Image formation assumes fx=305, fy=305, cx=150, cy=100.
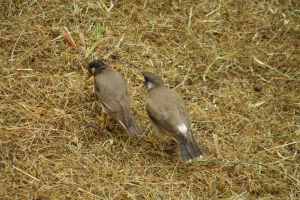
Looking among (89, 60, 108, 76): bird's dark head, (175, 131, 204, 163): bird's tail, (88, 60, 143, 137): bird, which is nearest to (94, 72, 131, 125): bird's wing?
(88, 60, 143, 137): bird

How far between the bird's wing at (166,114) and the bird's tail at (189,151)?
0.08 meters

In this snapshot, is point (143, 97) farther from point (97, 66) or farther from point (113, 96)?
point (97, 66)

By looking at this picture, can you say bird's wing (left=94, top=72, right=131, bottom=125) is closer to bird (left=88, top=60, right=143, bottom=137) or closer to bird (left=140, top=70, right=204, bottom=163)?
bird (left=88, top=60, right=143, bottom=137)

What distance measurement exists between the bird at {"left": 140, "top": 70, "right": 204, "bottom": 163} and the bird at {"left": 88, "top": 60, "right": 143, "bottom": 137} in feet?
0.99

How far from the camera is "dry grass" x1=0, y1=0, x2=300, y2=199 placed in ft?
12.9

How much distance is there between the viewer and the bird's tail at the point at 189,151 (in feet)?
13.8

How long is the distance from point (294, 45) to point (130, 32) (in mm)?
3344

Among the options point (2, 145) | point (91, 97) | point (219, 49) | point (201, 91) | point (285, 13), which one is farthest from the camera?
point (285, 13)

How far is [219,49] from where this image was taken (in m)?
5.90

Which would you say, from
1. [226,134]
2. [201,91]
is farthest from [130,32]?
[226,134]

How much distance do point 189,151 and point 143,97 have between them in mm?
1356

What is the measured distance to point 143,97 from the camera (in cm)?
515

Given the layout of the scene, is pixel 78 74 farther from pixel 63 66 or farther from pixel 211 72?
pixel 211 72

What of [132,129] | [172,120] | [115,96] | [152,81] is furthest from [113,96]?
[172,120]
